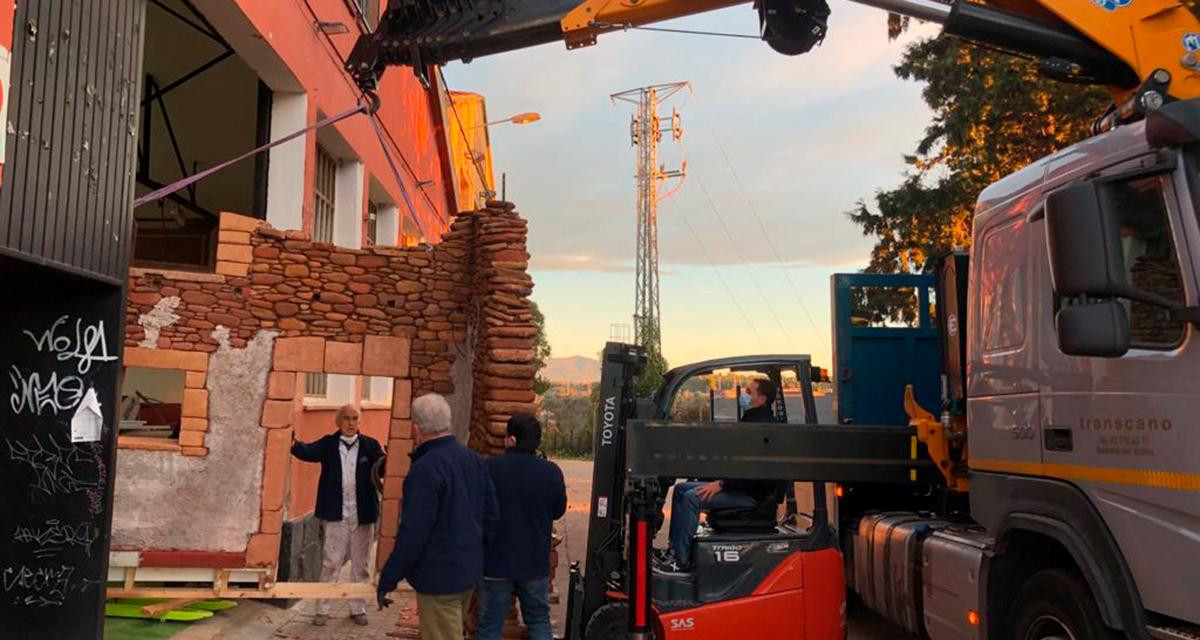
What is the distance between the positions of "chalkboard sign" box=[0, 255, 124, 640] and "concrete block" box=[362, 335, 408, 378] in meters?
3.25

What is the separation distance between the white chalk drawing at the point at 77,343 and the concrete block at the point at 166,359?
9.53 ft

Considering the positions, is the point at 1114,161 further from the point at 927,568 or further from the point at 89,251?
the point at 89,251

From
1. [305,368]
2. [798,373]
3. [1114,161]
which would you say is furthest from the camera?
[305,368]

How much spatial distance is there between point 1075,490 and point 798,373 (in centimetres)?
273

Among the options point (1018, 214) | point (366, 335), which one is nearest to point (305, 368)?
point (366, 335)

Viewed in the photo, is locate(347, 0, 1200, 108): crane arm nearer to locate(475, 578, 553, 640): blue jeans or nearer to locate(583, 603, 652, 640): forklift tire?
locate(475, 578, 553, 640): blue jeans

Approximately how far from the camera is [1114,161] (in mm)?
3688

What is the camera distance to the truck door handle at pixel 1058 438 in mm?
3834

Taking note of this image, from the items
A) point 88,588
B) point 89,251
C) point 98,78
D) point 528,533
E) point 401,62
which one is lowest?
point 88,588

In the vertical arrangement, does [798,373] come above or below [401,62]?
below

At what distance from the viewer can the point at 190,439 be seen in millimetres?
7988

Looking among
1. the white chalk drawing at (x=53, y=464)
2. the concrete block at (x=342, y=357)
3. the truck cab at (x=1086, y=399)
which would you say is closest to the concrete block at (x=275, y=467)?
the concrete block at (x=342, y=357)

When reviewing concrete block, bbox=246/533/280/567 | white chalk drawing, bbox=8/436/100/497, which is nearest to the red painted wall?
concrete block, bbox=246/533/280/567

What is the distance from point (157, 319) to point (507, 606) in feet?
15.2
